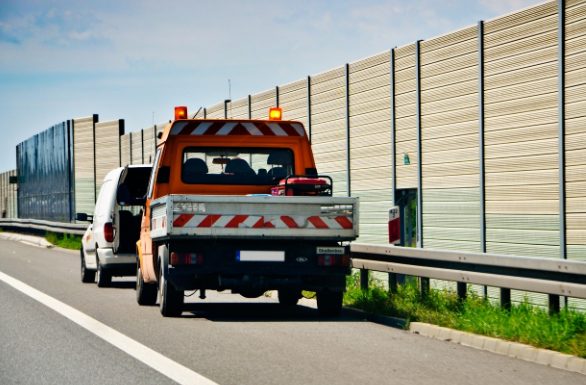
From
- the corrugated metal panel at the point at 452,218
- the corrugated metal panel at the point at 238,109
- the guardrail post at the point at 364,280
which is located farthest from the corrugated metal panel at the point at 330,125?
the guardrail post at the point at 364,280

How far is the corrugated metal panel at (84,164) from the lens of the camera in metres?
36.9

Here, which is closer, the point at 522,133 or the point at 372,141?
the point at 522,133

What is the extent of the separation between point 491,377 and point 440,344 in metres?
1.81

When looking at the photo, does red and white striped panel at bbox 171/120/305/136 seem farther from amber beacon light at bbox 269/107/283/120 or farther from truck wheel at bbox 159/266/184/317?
truck wheel at bbox 159/266/184/317

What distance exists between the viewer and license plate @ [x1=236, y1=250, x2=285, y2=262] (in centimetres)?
1063

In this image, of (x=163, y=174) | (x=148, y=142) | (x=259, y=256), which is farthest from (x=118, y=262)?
(x=148, y=142)

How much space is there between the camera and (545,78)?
469 inches

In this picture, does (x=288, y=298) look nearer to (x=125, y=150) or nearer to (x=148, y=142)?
(x=148, y=142)

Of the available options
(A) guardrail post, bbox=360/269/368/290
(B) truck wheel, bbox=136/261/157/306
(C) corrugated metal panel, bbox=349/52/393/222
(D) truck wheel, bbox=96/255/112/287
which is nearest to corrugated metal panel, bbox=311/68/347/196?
(C) corrugated metal panel, bbox=349/52/393/222

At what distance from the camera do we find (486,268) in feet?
31.6

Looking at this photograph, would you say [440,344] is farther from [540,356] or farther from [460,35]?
[460,35]

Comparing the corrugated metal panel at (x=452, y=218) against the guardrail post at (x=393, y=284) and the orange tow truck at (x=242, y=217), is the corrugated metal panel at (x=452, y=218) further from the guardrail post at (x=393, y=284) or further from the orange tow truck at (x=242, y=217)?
the orange tow truck at (x=242, y=217)

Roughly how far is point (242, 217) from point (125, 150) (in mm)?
23709

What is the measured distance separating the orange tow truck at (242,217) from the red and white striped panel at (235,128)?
0.01 metres
